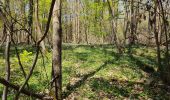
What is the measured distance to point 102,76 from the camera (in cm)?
1493

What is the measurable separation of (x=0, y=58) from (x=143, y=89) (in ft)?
26.0

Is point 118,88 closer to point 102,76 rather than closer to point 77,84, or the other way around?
point 102,76

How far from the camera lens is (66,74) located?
1471 centimetres

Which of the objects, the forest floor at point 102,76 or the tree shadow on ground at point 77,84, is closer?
the tree shadow on ground at point 77,84

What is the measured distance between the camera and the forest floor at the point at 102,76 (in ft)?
41.5

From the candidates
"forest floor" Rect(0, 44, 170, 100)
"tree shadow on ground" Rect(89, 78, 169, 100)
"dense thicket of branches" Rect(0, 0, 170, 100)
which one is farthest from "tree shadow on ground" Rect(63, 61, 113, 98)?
"dense thicket of branches" Rect(0, 0, 170, 100)

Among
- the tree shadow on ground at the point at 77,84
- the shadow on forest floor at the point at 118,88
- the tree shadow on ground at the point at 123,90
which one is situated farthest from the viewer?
the tree shadow on ground at the point at 123,90

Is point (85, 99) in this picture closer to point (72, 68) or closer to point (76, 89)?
point (76, 89)

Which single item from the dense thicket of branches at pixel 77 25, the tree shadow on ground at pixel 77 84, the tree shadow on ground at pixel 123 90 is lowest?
the tree shadow on ground at pixel 123 90

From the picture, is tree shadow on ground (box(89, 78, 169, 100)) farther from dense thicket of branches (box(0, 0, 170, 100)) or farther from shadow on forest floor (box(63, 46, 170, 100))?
dense thicket of branches (box(0, 0, 170, 100))

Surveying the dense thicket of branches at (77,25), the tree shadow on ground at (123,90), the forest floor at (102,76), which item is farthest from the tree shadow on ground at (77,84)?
the dense thicket of branches at (77,25)

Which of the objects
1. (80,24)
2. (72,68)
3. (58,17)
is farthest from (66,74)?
(80,24)

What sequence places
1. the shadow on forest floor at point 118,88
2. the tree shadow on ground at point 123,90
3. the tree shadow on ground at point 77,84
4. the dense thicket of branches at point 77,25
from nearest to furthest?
the dense thicket of branches at point 77,25, the tree shadow on ground at point 77,84, the shadow on forest floor at point 118,88, the tree shadow on ground at point 123,90

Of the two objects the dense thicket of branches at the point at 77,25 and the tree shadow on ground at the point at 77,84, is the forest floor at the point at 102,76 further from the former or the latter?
the dense thicket of branches at the point at 77,25
